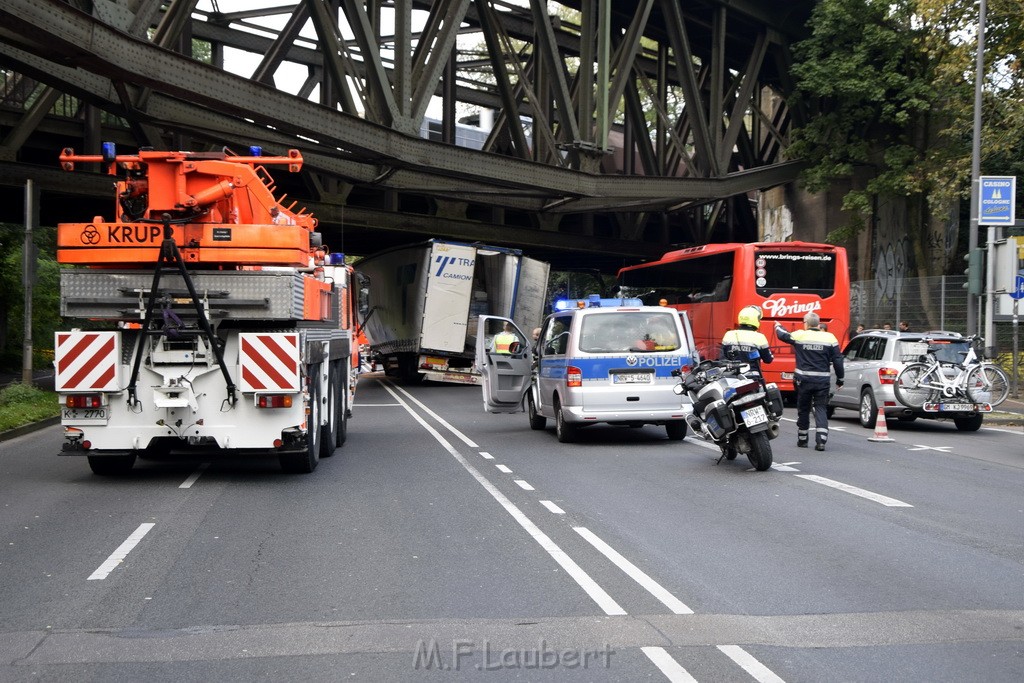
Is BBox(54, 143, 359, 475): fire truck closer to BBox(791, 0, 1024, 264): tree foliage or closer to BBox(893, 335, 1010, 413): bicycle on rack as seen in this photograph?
BBox(893, 335, 1010, 413): bicycle on rack

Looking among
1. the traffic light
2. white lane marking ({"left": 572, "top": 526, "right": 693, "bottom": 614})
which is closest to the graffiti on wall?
the traffic light

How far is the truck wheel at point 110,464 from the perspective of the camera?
41.5 feet

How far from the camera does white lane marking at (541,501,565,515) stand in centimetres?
1012

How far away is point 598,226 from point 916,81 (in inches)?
523

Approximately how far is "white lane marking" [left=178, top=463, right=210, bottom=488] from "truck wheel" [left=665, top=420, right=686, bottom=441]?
6.36 metres

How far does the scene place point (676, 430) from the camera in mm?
16609

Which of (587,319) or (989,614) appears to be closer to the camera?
(989,614)

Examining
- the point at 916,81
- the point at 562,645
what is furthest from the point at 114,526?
Result: the point at 916,81

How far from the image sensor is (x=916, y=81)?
33.3 metres

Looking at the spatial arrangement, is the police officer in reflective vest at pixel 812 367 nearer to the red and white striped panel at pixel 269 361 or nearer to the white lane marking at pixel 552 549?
the white lane marking at pixel 552 549

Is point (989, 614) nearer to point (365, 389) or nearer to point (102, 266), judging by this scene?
point (102, 266)

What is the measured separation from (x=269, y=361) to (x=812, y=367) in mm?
7478

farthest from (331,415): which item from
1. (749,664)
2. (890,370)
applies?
(749,664)

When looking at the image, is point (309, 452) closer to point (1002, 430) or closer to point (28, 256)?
point (28, 256)
